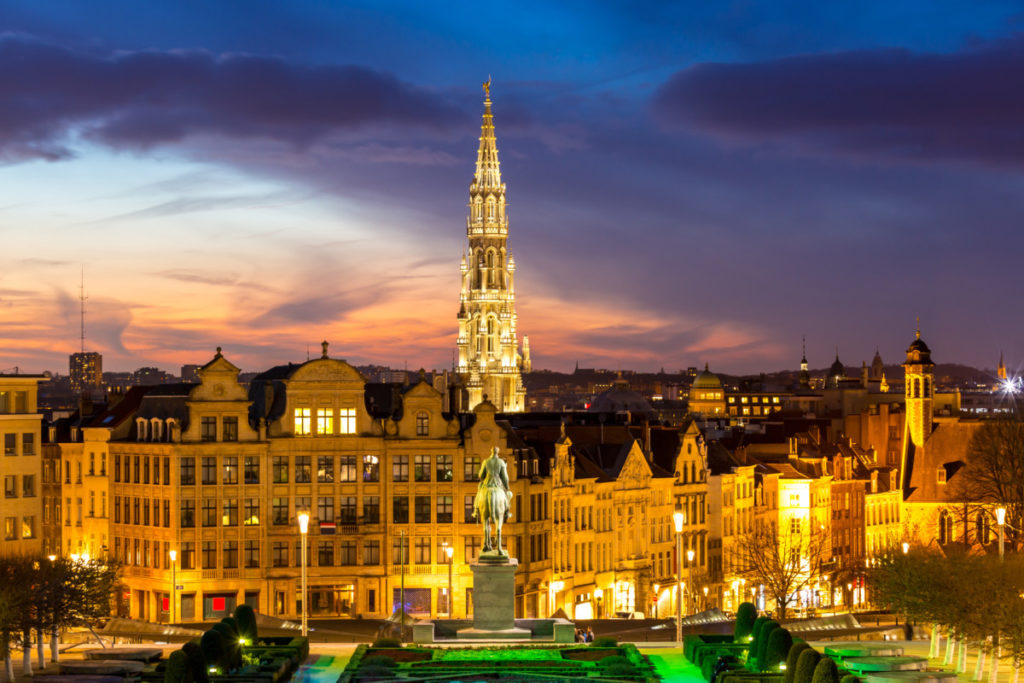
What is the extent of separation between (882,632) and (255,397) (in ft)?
138

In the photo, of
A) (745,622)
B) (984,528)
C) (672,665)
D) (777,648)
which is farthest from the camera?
(984,528)

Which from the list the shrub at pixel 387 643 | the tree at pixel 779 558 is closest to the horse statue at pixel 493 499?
the shrub at pixel 387 643

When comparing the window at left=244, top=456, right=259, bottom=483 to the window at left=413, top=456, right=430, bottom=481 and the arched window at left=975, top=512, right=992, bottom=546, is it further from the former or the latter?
the arched window at left=975, top=512, right=992, bottom=546

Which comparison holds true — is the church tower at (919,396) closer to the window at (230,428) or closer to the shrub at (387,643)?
the window at (230,428)

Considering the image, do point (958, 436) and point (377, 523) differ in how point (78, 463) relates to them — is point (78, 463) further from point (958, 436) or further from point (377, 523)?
point (958, 436)

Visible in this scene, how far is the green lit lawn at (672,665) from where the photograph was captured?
271 feet

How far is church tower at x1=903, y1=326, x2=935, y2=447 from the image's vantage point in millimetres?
191875

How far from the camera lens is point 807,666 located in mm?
70938

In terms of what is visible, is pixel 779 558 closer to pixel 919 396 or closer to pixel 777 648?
pixel 919 396

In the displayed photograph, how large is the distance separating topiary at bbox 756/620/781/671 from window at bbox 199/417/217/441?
5484 cm

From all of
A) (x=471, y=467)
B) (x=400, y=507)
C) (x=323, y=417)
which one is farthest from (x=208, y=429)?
(x=471, y=467)

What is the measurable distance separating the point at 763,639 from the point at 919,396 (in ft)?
378

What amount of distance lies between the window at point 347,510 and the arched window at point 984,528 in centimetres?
5136

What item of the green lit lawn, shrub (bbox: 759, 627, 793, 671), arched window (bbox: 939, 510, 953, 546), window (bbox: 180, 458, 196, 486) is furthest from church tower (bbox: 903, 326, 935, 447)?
shrub (bbox: 759, 627, 793, 671)
